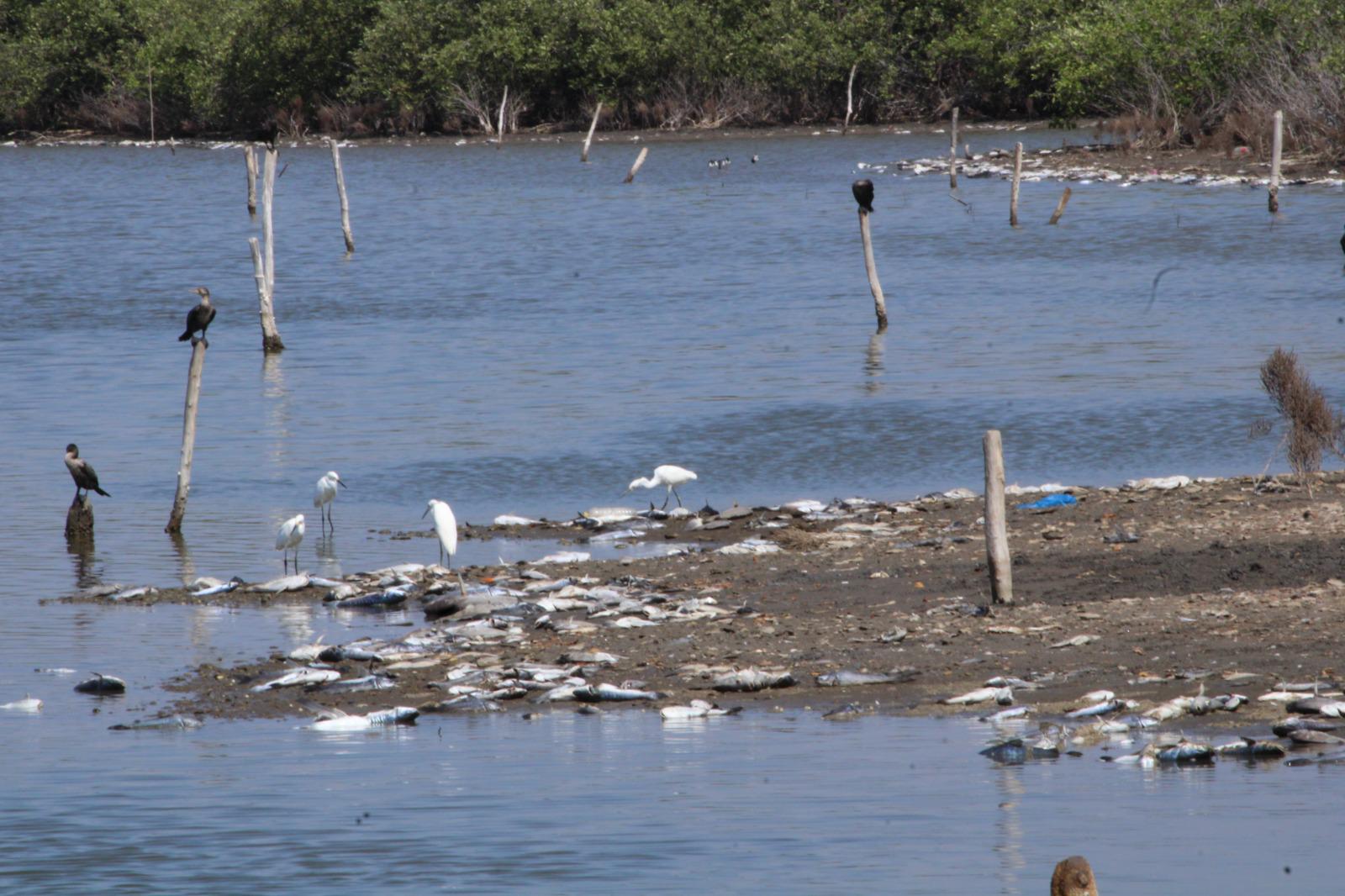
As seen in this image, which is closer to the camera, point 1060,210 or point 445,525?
point 445,525

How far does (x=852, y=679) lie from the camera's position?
1055 centimetres

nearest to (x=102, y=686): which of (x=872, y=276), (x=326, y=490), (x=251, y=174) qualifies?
(x=326, y=490)

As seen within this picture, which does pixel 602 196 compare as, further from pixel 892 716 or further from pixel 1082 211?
pixel 892 716

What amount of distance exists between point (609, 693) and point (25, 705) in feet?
11.3

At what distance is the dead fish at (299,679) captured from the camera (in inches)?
434

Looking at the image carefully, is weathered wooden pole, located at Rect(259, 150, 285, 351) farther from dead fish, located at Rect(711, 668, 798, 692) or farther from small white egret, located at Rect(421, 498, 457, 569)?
dead fish, located at Rect(711, 668, 798, 692)

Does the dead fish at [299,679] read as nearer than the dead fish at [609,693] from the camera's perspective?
No

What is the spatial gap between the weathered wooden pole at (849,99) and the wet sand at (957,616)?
203 feet

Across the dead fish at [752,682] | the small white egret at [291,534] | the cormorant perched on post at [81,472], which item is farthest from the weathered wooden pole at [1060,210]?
the dead fish at [752,682]

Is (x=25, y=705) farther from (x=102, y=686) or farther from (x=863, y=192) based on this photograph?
(x=863, y=192)

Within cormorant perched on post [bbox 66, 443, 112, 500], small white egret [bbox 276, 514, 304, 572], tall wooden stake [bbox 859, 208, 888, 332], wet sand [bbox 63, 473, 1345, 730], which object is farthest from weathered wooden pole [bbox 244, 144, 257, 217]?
wet sand [bbox 63, 473, 1345, 730]

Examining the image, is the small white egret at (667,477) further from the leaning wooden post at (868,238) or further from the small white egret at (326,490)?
the leaning wooden post at (868,238)

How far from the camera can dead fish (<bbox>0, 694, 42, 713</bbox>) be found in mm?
10852

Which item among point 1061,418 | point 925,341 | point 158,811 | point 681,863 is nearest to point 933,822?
→ point 681,863
